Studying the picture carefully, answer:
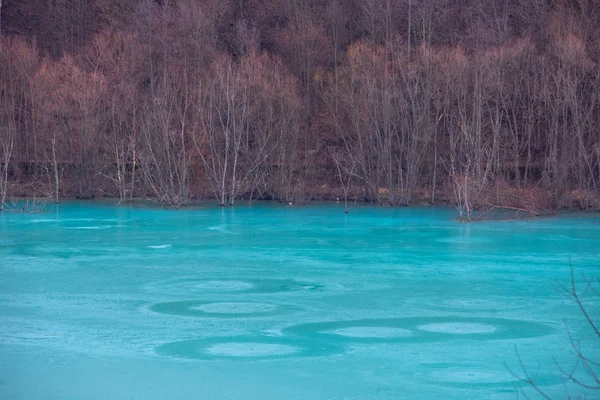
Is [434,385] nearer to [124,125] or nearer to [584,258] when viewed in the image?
[584,258]

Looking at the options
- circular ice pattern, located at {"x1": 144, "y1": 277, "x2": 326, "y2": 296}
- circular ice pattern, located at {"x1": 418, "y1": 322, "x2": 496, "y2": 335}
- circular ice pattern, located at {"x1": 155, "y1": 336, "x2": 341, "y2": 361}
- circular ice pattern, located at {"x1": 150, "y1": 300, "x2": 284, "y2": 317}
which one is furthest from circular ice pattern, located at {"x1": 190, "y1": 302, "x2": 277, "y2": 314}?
circular ice pattern, located at {"x1": 418, "y1": 322, "x2": 496, "y2": 335}

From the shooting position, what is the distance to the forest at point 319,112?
27859 millimetres

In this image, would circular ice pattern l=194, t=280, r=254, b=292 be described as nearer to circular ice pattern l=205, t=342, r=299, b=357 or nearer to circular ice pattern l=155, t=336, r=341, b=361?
circular ice pattern l=155, t=336, r=341, b=361

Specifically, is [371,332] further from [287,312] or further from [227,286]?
[227,286]

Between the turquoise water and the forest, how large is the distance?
304 inches

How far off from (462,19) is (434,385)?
Answer: 108ft

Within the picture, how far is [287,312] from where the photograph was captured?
420 inches

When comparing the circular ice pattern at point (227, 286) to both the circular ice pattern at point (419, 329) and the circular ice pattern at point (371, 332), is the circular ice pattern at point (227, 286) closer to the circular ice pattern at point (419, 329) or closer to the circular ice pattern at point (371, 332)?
the circular ice pattern at point (419, 329)

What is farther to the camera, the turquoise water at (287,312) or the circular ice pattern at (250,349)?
the circular ice pattern at (250,349)

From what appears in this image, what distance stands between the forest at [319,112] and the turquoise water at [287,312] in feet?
25.3

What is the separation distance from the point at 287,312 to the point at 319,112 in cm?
2581

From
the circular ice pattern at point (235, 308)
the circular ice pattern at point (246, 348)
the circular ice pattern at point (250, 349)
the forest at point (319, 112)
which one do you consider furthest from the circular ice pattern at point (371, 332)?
the forest at point (319, 112)

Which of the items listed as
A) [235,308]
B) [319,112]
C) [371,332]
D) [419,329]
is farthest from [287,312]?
[319,112]

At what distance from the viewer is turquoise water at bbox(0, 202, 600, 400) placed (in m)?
7.76
